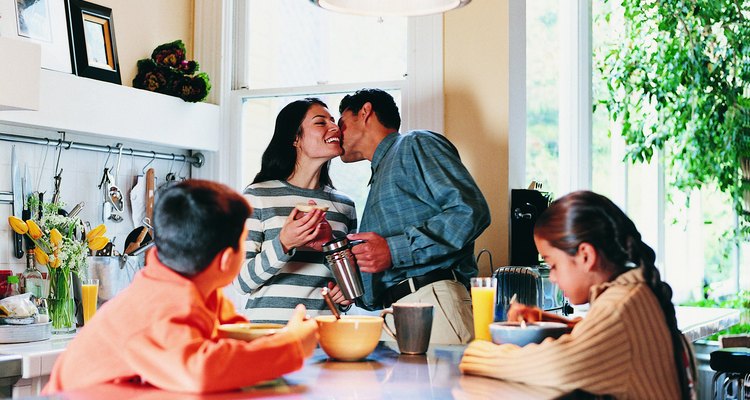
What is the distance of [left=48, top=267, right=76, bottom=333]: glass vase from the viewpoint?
→ 2943 mm

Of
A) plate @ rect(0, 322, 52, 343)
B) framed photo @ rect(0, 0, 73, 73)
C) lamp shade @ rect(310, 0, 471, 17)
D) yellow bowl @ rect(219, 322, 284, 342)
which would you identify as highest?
framed photo @ rect(0, 0, 73, 73)

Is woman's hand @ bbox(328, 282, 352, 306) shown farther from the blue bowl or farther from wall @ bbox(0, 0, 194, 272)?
wall @ bbox(0, 0, 194, 272)

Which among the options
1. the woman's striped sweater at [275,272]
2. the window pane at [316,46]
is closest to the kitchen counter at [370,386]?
the woman's striped sweater at [275,272]

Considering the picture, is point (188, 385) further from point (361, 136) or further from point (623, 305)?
point (361, 136)

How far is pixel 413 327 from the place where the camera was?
1872mm

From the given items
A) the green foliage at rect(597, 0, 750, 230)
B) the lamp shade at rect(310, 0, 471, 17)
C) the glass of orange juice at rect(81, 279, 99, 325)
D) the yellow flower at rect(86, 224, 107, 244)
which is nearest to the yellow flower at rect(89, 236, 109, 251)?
the yellow flower at rect(86, 224, 107, 244)

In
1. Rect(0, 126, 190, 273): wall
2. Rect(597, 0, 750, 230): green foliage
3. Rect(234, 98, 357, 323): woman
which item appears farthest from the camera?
Rect(597, 0, 750, 230): green foliage

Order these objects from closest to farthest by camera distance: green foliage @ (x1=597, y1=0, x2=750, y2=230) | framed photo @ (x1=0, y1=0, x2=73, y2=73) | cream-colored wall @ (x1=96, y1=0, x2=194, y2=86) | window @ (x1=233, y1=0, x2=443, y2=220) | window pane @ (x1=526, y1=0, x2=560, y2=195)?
framed photo @ (x1=0, y1=0, x2=73, y2=73), window @ (x1=233, y1=0, x2=443, y2=220), cream-colored wall @ (x1=96, y1=0, x2=194, y2=86), window pane @ (x1=526, y1=0, x2=560, y2=195), green foliage @ (x1=597, y1=0, x2=750, y2=230)

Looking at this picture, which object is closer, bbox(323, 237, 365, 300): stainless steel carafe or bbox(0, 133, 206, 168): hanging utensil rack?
bbox(323, 237, 365, 300): stainless steel carafe

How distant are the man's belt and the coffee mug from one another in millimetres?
838

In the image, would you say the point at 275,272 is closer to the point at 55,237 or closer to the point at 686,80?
the point at 55,237

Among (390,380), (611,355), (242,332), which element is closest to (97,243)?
(242,332)

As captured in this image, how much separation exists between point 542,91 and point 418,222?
1574mm

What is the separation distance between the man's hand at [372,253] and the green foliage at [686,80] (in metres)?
3.32
